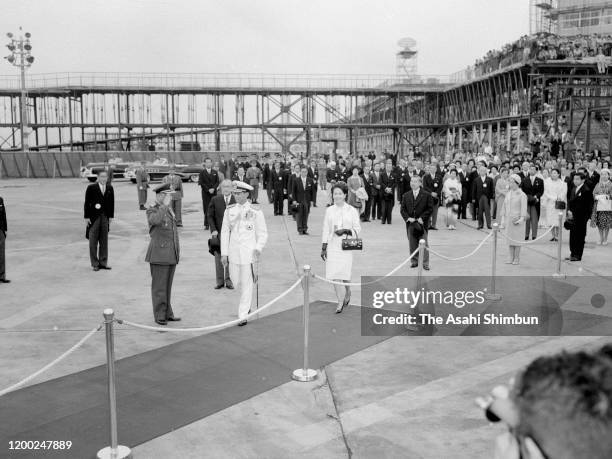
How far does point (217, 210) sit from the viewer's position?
10.3 metres

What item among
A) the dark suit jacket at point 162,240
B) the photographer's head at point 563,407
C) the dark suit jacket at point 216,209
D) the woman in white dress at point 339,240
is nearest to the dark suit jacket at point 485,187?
the dark suit jacket at point 216,209

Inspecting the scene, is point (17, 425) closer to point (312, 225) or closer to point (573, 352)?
point (573, 352)

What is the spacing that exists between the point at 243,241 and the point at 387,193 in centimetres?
1086

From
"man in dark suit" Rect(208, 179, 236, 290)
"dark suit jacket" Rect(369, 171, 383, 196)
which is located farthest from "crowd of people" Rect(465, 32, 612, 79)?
"man in dark suit" Rect(208, 179, 236, 290)

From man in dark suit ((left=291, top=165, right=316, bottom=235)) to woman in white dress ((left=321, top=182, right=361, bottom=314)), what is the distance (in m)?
7.49

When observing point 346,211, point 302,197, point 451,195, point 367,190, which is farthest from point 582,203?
point 367,190

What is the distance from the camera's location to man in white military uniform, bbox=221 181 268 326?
26.7ft

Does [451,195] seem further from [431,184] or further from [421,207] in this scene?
[421,207]

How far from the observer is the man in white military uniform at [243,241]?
26.7ft

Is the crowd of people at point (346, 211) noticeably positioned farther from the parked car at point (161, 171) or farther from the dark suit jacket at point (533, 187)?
the parked car at point (161, 171)

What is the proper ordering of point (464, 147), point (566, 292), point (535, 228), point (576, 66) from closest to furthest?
point (566, 292) → point (535, 228) → point (576, 66) → point (464, 147)

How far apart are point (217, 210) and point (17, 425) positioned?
5561 millimetres

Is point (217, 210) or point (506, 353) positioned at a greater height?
point (217, 210)

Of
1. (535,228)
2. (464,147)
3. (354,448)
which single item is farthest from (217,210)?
(464,147)
